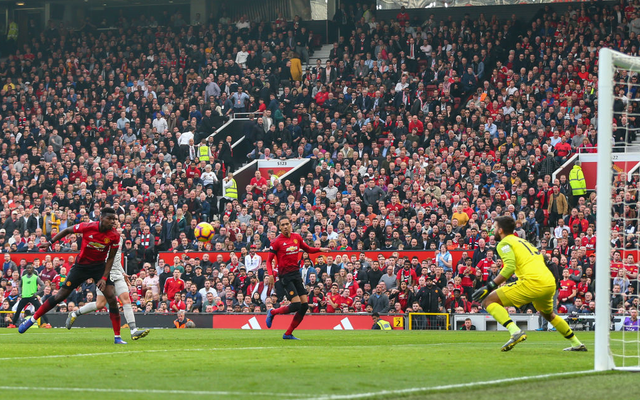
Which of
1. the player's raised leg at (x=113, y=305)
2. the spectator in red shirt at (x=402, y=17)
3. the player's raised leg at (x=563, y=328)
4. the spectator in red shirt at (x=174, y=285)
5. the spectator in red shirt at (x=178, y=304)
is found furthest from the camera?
the spectator in red shirt at (x=402, y=17)

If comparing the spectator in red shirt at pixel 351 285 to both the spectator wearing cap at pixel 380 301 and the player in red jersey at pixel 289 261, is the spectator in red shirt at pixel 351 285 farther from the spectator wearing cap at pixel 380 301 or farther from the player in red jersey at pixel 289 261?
the player in red jersey at pixel 289 261

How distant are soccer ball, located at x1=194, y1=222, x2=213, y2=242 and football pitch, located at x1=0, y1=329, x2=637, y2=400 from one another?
47.9 ft

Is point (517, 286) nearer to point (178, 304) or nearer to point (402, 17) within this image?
point (178, 304)

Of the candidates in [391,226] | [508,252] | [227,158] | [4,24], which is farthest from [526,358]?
[4,24]

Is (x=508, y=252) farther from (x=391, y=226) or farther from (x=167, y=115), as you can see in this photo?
(x=167, y=115)

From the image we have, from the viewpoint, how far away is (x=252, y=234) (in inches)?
1134

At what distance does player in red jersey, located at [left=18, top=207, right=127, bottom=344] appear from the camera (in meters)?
14.8

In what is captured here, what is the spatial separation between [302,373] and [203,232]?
19.2 meters

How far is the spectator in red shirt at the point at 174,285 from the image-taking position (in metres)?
27.0

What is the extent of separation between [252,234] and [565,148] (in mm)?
9337

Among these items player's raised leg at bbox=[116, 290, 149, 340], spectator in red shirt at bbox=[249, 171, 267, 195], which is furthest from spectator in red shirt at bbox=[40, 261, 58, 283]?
player's raised leg at bbox=[116, 290, 149, 340]

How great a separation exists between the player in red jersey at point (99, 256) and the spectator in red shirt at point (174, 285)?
11.7 m

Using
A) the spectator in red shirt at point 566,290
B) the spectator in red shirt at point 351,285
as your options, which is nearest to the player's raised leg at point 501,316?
the spectator in red shirt at point 566,290

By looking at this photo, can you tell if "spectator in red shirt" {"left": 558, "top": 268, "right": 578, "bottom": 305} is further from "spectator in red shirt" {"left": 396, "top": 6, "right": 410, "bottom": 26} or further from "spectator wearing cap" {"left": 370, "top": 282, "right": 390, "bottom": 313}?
"spectator in red shirt" {"left": 396, "top": 6, "right": 410, "bottom": 26}
